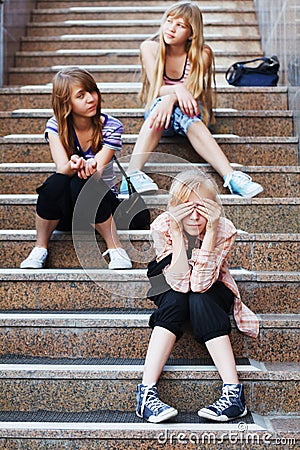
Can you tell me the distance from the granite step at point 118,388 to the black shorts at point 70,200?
60 cm

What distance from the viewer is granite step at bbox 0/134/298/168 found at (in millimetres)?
3139

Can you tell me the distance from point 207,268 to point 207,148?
2.98ft

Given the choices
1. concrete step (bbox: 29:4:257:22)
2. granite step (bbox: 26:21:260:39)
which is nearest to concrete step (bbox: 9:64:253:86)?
granite step (bbox: 26:21:260:39)

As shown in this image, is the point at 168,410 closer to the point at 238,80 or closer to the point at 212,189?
the point at 212,189

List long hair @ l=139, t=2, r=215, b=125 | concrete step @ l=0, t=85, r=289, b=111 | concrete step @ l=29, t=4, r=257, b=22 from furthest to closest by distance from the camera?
1. concrete step @ l=29, t=4, r=257, b=22
2. concrete step @ l=0, t=85, r=289, b=111
3. long hair @ l=139, t=2, r=215, b=125

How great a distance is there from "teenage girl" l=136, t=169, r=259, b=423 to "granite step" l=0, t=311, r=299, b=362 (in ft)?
0.22

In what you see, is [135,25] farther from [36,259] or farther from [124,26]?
[36,259]

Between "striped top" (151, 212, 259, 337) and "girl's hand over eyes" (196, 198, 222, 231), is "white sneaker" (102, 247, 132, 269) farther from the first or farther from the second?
"girl's hand over eyes" (196, 198, 222, 231)

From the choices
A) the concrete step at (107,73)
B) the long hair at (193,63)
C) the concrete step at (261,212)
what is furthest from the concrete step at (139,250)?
the concrete step at (107,73)

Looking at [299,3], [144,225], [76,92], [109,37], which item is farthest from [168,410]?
[109,37]

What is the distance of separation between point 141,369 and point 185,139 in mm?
1353

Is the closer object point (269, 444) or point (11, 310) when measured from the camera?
point (269, 444)

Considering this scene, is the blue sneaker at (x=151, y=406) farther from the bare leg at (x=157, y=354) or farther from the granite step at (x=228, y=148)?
the granite step at (x=228, y=148)

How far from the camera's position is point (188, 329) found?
2.19m
